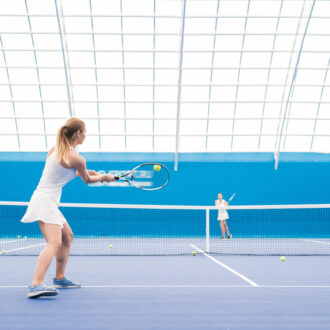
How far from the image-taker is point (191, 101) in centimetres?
1739

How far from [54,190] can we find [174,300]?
4.29ft

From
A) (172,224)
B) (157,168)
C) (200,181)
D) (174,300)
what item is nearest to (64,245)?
(174,300)

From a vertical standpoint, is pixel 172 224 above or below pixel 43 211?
above

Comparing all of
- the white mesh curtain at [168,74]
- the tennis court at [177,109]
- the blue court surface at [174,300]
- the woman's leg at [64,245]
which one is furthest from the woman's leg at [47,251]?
the white mesh curtain at [168,74]

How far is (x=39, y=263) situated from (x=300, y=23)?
15.0 m

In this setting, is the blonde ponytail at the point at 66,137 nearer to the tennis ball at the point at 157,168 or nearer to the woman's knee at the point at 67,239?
the woman's knee at the point at 67,239

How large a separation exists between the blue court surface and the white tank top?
85 centimetres

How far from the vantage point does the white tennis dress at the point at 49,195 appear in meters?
3.60

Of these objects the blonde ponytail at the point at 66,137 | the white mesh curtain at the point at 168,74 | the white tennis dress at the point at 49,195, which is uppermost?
the white mesh curtain at the point at 168,74

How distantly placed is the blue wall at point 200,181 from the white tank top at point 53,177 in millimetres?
13970

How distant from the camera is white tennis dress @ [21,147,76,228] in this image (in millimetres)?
3602

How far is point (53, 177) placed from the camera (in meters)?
3.66

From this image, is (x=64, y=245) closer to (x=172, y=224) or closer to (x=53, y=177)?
(x=53, y=177)

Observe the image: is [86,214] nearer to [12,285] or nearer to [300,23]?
[300,23]
